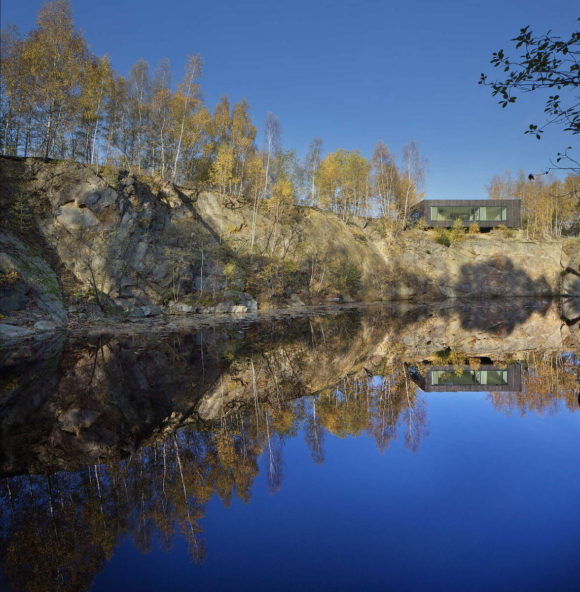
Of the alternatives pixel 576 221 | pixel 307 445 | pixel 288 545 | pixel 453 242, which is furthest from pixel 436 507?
pixel 576 221

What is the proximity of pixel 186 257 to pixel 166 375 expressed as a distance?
23.1 metres

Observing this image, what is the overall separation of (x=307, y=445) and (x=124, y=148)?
5184cm

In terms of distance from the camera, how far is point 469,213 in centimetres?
6444

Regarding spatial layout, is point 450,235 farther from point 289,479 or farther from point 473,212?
point 289,479

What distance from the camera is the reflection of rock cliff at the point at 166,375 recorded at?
6336 millimetres

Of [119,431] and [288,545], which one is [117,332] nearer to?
[119,431]

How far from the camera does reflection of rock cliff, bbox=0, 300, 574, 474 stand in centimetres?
634

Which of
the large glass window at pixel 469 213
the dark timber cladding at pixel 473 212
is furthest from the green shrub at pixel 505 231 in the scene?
the large glass window at pixel 469 213

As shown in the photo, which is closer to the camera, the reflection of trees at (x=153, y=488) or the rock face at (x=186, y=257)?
the reflection of trees at (x=153, y=488)

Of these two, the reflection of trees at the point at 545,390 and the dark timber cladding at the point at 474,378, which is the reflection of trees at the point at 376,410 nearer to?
the dark timber cladding at the point at 474,378

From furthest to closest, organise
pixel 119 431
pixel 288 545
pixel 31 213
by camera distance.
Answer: pixel 31 213 → pixel 119 431 → pixel 288 545

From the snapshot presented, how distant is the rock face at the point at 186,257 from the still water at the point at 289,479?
1435 centimetres

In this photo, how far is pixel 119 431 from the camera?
659 cm

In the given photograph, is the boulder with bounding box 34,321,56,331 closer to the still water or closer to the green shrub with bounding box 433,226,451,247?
the still water
